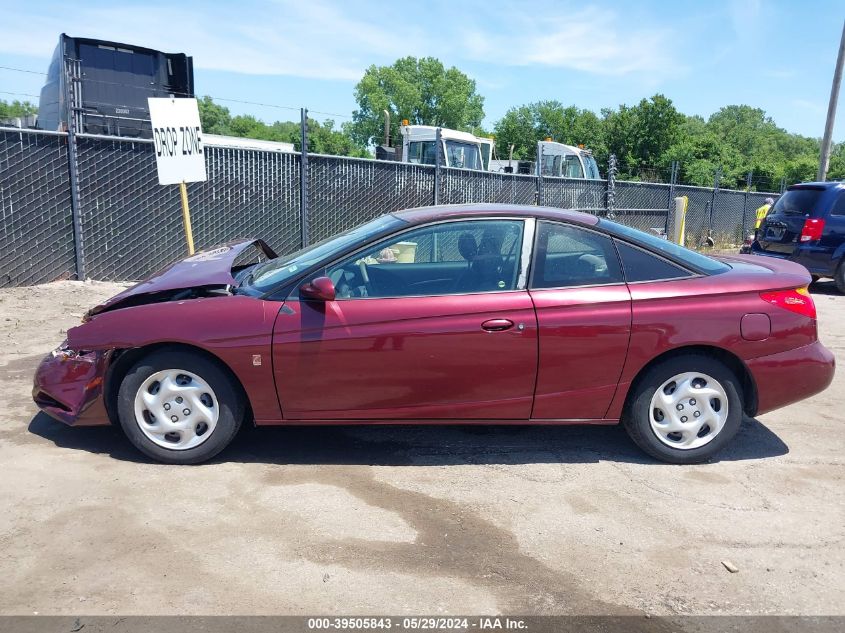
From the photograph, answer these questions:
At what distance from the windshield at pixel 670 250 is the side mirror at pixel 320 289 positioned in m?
1.82

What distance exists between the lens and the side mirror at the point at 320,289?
161 inches

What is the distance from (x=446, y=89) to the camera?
82.8 meters

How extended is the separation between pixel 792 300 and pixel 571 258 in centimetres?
Answer: 144

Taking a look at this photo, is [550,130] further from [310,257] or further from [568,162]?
[310,257]

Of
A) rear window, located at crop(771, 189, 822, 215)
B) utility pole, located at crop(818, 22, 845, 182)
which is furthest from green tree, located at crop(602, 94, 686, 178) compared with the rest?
rear window, located at crop(771, 189, 822, 215)

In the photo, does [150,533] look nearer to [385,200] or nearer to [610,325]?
[610,325]

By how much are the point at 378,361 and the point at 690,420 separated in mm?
1986

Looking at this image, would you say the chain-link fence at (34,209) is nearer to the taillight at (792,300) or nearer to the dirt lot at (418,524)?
the dirt lot at (418,524)

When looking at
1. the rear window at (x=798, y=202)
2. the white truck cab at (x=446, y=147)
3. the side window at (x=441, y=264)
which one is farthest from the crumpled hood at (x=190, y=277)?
the white truck cab at (x=446, y=147)

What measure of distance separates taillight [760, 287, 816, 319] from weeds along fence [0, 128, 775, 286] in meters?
8.26

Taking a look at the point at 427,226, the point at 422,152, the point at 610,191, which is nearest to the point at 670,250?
the point at 427,226

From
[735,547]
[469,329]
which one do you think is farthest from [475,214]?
[735,547]

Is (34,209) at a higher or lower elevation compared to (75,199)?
lower

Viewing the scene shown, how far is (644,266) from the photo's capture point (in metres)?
4.44
